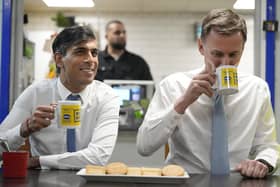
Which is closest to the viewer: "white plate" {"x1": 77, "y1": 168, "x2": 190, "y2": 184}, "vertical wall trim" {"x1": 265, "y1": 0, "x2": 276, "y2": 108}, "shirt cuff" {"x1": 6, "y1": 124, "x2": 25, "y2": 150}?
"white plate" {"x1": 77, "y1": 168, "x2": 190, "y2": 184}

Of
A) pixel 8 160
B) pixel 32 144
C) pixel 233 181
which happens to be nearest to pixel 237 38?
pixel 233 181

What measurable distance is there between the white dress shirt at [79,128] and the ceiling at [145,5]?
4.51m

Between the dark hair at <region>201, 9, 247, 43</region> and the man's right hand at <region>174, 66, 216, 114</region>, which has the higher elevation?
the dark hair at <region>201, 9, 247, 43</region>

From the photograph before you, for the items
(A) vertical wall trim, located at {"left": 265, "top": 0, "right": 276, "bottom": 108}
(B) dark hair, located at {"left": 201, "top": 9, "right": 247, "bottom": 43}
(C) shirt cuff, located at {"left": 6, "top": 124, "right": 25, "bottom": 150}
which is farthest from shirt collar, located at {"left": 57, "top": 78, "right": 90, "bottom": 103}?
(A) vertical wall trim, located at {"left": 265, "top": 0, "right": 276, "bottom": 108}

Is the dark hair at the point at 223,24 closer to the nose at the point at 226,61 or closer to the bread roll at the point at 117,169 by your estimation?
the nose at the point at 226,61

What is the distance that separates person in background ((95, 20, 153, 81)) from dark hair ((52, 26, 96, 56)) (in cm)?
305

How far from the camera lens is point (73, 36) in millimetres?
1963

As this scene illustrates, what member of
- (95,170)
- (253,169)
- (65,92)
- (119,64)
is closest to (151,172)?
(95,170)

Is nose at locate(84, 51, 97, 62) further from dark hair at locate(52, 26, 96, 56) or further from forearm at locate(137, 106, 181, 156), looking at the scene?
forearm at locate(137, 106, 181, 156)

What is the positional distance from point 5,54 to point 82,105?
1.08 metres

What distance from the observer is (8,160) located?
1.26 meters

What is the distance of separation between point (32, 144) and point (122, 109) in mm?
2133

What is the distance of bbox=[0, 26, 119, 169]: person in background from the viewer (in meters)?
1.79

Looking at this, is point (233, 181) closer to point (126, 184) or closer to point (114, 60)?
point (126, 184)
